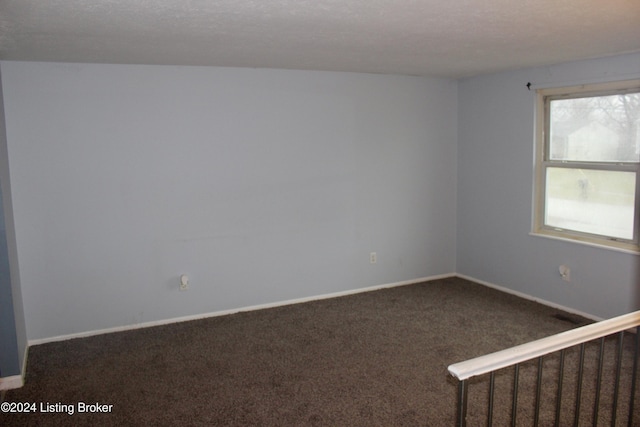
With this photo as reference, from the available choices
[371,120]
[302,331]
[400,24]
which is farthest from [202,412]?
[371,120]

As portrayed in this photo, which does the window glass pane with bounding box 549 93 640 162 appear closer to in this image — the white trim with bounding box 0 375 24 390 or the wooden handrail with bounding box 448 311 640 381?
the wooden handrail with bounding box 448 311 640 381

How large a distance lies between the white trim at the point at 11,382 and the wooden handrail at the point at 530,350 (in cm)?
288

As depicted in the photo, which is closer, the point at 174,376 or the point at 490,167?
the point at 174,376

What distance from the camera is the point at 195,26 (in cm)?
263

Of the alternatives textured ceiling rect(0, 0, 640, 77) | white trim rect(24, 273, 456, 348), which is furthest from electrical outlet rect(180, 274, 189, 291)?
textured ceiling rect(0, 0, 640, 77)

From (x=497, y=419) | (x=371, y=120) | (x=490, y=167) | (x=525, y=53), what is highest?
(x=525, y=53)

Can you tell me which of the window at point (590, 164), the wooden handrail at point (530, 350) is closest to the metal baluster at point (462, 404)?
the wooden handrail at point (530, 350)

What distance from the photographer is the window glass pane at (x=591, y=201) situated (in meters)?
3.87

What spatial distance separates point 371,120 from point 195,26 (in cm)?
250

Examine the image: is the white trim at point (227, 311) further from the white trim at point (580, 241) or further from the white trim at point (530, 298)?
the white trim at point (580, 241)

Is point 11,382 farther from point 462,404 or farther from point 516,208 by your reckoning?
point 516,208

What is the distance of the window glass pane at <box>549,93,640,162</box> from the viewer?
3.77 meters

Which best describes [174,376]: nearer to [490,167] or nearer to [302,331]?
[302,331]

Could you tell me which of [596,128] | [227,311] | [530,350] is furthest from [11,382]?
[596,128]
